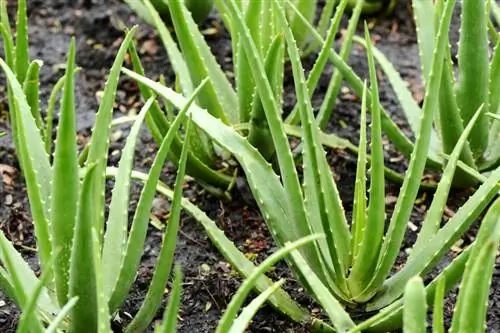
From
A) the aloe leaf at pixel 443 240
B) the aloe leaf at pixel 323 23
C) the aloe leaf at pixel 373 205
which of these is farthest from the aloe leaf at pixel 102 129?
the aloe leaf at pixel 323 23

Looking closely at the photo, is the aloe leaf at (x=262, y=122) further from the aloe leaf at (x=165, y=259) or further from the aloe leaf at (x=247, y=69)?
the aloe leaf at (x=165, y=259)

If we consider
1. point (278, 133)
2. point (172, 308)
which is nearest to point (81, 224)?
point (172, 308)

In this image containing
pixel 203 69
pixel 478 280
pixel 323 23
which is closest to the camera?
pixel 478 280

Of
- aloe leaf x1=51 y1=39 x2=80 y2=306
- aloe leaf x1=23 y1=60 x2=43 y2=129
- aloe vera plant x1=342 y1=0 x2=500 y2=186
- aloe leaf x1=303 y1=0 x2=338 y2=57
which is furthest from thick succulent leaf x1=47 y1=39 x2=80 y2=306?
aloe leaf x1=303 y1=0 x2=338 y2=57

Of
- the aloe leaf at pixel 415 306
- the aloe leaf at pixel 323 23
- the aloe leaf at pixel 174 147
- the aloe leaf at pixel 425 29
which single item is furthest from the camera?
the aloe leaf at pixel 323 23

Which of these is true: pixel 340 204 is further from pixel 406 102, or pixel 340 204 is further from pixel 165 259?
pixel 406 102

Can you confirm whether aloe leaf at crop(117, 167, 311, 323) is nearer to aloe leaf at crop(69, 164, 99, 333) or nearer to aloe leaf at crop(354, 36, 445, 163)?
aloe leaf at crop(69, 164, 99, 333)
